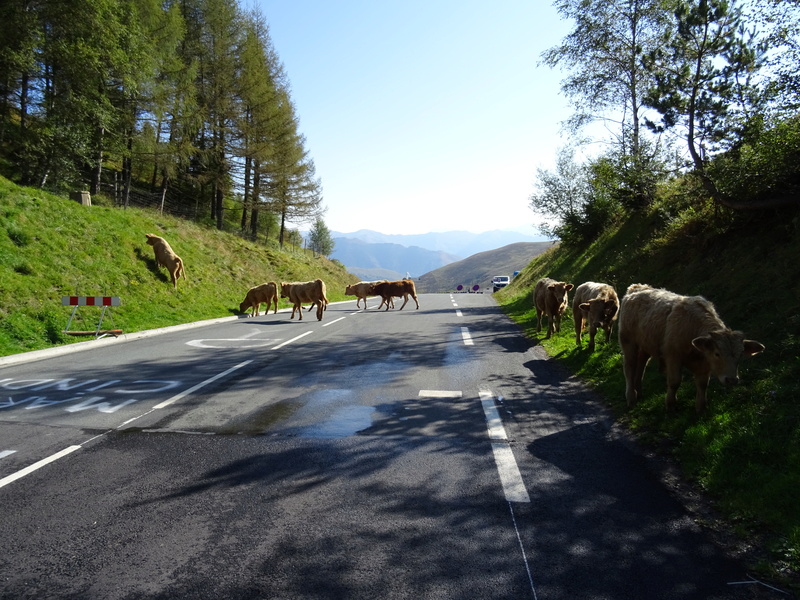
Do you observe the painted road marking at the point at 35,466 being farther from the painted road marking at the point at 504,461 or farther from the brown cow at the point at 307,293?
Answer: the brown cow at the point at 307,293

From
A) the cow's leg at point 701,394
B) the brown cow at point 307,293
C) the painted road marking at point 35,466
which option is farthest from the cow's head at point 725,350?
the brown cow at point 307,293

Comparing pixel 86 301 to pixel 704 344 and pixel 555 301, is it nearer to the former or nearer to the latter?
pixel 555 301

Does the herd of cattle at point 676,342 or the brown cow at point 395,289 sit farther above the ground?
the brown cow at point 395,289

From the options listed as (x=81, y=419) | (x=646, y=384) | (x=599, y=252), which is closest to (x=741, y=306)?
(x=646, y=384)

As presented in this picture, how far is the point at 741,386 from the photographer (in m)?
6.08

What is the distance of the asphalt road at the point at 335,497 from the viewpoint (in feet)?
9.76

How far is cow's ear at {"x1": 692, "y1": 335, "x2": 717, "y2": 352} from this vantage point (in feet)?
17.9

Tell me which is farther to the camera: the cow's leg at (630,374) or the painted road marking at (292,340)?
the painted road marking at (292,340)

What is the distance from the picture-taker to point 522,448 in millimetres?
5191

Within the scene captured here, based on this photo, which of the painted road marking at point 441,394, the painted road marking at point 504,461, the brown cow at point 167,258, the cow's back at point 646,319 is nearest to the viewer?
the painted road marking at point 504,461

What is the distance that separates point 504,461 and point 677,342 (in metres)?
2.72

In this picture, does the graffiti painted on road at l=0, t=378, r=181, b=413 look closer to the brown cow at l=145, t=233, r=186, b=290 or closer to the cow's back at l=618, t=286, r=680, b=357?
the cow's back at l=618, t=286, r=680, b=357

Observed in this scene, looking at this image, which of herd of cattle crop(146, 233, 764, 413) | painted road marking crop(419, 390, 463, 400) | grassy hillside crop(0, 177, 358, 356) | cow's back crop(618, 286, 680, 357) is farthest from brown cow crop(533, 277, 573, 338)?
grassy hillside crop(0, 177, 358, 356)

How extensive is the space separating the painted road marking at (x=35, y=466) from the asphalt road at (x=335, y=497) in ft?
0.07
